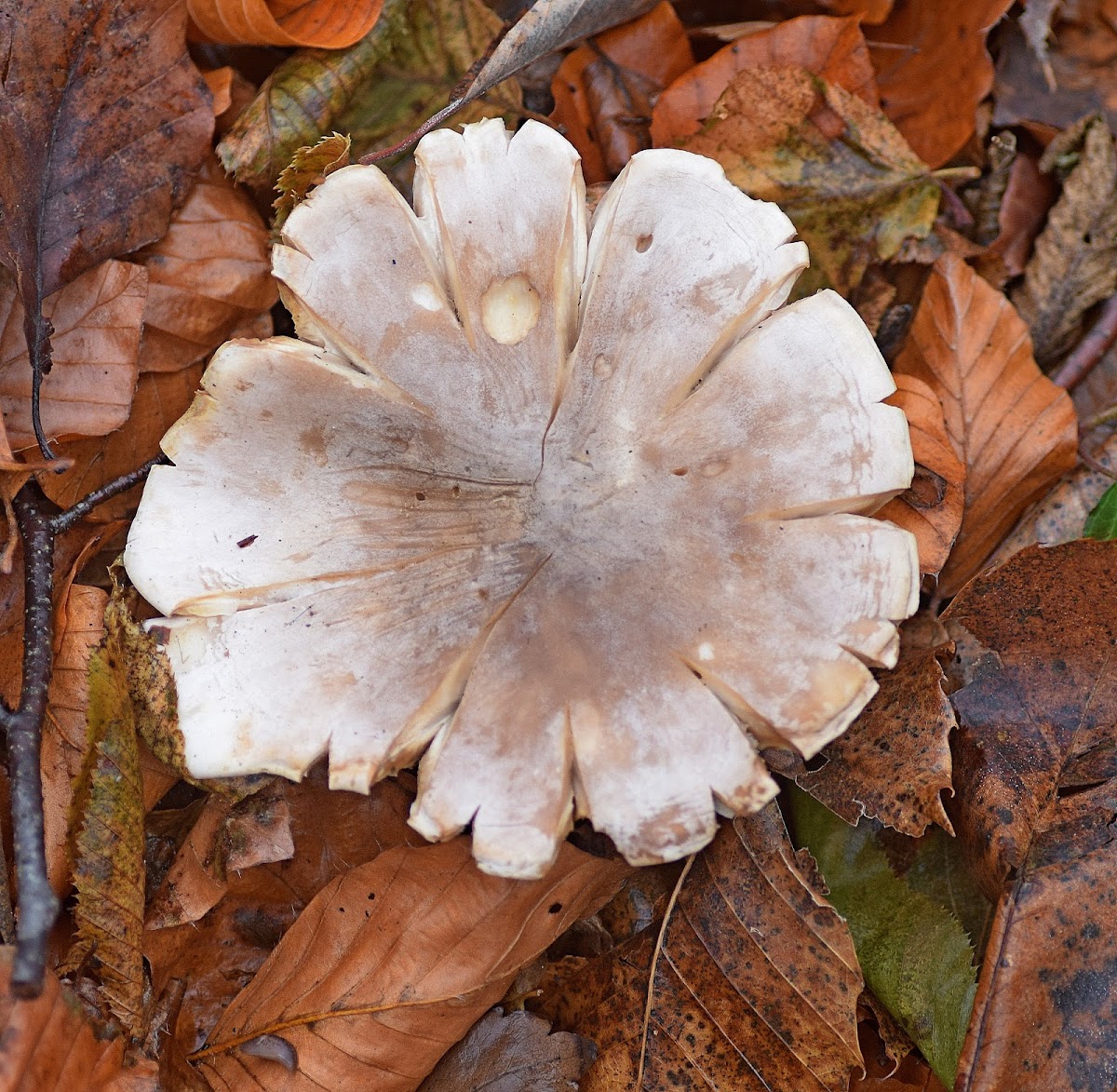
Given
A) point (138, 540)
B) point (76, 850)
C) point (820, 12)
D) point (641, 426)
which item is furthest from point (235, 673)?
point (820, 12)

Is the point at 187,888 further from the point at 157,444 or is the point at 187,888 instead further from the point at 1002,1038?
the point at 1002,1038

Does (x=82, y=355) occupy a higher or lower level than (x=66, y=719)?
higher

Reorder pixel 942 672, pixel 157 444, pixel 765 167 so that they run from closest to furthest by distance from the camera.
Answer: pixel 942 672 < pixel 157 444 < pixel 765 167

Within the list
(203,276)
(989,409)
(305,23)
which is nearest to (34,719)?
(203,276)

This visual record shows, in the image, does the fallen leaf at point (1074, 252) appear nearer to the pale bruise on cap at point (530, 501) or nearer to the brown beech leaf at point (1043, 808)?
the brown beech leaf at point (1043, 808)

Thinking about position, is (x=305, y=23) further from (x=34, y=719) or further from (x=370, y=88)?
(x=34, y=719)

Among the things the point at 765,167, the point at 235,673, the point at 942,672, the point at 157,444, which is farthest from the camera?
the point at 765,167

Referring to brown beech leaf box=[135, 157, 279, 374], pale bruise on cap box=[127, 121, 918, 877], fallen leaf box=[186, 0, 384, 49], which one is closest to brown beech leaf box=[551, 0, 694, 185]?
fallen leaf box=[186, 0, 384, 49]

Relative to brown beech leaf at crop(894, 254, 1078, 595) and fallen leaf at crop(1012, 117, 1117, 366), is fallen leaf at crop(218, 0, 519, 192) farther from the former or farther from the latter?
fallen leaf at crop(1012, 117, 1117, 366)
